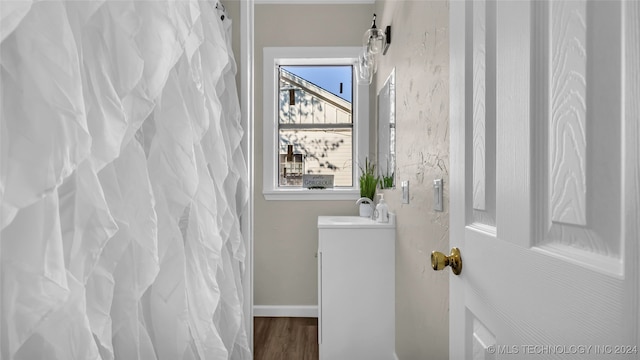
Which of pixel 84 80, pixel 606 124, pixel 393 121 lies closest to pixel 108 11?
pixel 84 80

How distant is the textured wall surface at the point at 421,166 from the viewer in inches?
55.8

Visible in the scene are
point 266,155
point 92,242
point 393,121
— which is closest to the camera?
point 92,242

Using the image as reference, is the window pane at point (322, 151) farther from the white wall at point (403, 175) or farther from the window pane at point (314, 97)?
the white wall at point (403, 175)

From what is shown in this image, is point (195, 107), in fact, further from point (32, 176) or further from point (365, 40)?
point (365, 40)

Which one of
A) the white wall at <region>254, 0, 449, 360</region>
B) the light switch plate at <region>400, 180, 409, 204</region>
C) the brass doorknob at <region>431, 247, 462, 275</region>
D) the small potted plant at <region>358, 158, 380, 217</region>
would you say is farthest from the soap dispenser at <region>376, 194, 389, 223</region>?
the brass doorknob at <region>431, 247, 462, 275</region>

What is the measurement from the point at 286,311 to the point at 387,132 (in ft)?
5.47

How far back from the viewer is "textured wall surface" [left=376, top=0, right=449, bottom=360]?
1.42m

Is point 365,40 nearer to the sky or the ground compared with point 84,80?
nearer to the sky

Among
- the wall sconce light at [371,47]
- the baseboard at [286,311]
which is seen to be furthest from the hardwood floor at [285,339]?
the wall sconce light at [371,47]

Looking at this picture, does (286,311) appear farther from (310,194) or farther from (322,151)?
(322,151)

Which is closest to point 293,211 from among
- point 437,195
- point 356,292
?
point 356,292

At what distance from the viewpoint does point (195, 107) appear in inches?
55.3

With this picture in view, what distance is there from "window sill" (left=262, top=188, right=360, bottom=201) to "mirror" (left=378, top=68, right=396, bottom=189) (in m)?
0.35

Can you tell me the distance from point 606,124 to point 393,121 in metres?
2.07
